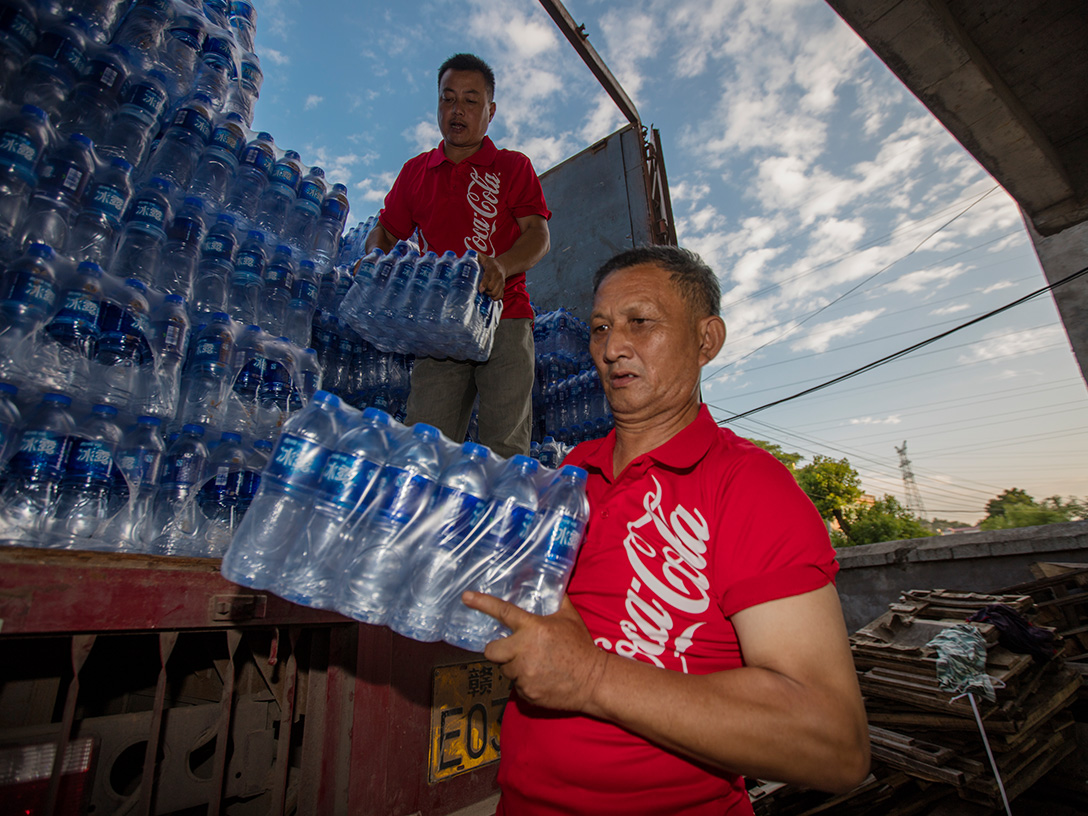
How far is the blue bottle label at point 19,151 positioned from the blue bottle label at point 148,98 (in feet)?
2.43

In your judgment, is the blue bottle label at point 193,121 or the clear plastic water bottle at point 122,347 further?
the blue bottle label at point 193,121

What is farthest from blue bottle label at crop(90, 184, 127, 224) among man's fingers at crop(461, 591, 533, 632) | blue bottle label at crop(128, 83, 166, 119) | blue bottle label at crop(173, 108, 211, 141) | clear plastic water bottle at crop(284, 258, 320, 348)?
man's fingers at crop(461, 591, 533, 632)

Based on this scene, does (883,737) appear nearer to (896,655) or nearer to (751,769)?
(896,655)

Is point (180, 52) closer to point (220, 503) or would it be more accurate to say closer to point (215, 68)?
point (215, 68)

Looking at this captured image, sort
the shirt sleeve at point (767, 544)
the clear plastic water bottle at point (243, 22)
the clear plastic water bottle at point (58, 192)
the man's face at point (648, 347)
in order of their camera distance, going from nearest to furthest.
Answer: the shirt sleeve at point (767, 544) < the man's face at point (648, 347) < the clear plastic water bottle at point (58, 192) < the clear plastic water bottle at point (243, 22)

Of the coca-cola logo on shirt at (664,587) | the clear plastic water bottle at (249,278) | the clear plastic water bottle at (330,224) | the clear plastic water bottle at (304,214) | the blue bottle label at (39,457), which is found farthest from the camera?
the clear plastic water bottle at (330,224)

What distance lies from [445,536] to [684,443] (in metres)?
0.72

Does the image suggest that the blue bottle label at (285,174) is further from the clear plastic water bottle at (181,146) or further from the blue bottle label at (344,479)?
the blue bottle label at (344,479)

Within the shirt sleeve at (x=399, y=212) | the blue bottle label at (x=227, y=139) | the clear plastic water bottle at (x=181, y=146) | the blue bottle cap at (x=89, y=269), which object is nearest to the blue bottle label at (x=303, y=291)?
the shirt sleeve at (x=399, y=212)

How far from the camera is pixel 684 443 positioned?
1531 mm

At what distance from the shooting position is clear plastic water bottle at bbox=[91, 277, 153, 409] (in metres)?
2.40

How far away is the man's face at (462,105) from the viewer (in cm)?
356

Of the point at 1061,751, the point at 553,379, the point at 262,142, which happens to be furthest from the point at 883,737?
the point at 262,142

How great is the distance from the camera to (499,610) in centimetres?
114
